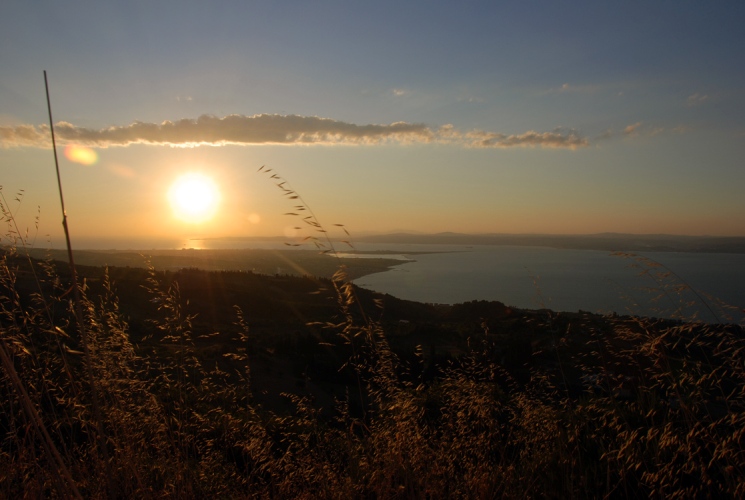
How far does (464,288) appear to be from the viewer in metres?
34.8

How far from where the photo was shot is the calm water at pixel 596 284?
7.88 feet

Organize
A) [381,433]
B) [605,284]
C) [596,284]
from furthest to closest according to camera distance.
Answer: [596,284] → [605,284] → [381,433]

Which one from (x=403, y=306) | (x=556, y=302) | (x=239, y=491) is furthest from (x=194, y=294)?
(x=239, y=491)

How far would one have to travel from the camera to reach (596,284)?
69.6 feet

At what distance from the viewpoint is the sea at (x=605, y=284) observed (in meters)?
2.35

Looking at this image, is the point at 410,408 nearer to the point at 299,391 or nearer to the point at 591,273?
the point at 299,391

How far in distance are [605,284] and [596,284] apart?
121 inches

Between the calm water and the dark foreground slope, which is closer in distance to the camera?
the dark foreground slope

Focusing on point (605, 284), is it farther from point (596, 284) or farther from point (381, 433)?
point (381, 433)

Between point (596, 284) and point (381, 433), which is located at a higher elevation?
point (381, 433)

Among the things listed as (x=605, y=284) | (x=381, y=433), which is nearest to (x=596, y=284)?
(x=605, y=284)

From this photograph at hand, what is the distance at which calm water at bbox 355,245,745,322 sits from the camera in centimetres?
240

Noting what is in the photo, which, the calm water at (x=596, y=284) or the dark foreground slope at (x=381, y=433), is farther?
the calm water at (x=596, y=284)

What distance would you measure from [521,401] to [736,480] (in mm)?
1147
